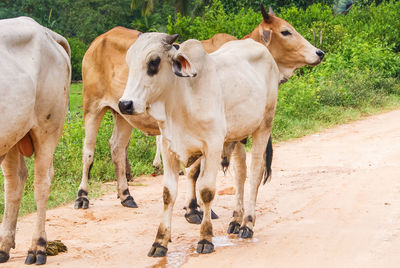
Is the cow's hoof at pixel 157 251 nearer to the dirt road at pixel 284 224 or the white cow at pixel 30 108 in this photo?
the dirt road at pixel 284 224

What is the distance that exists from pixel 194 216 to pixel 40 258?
1837 mm

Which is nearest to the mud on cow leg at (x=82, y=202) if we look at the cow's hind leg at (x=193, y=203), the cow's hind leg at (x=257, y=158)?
the cow's hind leg at (x=193, y=203)

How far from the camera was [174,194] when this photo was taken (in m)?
5.12

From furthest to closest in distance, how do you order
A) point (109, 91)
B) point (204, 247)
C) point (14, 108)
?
point (109, 91) < point (204, 247) < point (14, 108)

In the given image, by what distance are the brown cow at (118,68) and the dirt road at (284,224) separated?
1.58 feet

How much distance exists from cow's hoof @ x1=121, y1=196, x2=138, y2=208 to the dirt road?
0.26ft

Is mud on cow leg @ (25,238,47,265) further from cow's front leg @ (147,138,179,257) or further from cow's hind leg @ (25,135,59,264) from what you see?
cow's front leg @ (147,138,179,257)

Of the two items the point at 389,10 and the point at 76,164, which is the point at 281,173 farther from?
the point at 389,10

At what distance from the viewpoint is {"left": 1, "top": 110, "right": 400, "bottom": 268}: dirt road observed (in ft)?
16.1

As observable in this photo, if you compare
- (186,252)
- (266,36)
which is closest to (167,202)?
(186,252)

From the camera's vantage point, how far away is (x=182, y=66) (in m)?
4.92

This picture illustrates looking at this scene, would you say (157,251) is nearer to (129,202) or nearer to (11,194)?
(11,194)

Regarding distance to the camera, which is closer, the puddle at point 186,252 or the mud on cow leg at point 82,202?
the puddle at point 186,252

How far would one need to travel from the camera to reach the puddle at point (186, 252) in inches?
190
